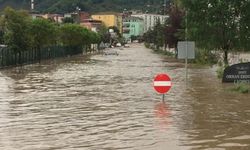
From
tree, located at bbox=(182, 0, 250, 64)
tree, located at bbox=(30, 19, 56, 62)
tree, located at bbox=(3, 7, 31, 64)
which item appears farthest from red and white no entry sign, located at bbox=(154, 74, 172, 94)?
tree, located at bbox=(30, 19, 56, 62)

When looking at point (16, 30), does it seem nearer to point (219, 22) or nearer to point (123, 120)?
point (219, 22)

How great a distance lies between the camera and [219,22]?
31.4 metres

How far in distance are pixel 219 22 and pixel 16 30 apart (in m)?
22.4

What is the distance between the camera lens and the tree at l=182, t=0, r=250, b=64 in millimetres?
31375

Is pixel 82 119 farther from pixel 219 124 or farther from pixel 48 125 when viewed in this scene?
pixel 219 124

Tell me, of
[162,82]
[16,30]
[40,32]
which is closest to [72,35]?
[40,32]

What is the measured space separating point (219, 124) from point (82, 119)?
364 cm

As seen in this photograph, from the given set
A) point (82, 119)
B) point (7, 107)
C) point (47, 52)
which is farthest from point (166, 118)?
point (47, 52)

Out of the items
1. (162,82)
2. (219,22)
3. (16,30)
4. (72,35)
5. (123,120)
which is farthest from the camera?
(72,35)

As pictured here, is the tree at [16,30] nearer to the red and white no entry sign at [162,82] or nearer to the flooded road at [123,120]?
the flooded road at [123,120]

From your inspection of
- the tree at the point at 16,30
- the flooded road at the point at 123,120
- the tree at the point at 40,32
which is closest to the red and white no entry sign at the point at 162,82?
the flooded road at the point at 123,120

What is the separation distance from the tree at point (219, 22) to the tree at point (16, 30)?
67.8ft

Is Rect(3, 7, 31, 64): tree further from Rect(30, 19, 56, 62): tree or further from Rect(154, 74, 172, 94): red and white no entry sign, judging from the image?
Rect(154, 74, 172, 94): red and white no entry sign

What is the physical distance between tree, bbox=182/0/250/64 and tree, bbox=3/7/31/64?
20.7 m
